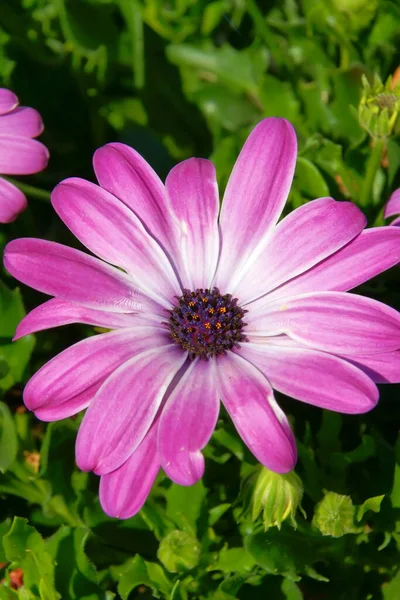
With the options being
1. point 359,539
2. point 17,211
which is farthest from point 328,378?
point 17,211

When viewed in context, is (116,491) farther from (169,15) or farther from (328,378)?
(169,15)

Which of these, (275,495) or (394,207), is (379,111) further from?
(275,495)


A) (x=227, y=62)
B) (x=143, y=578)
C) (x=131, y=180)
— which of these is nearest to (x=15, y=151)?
(x=131, y=180)

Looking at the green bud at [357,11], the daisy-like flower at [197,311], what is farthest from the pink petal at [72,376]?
the green bud at [357,11]

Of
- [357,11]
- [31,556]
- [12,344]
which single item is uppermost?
[357,11]

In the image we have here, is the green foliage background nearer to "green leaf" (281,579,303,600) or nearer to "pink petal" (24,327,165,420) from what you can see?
"green leaf" (281,579,303,600)
